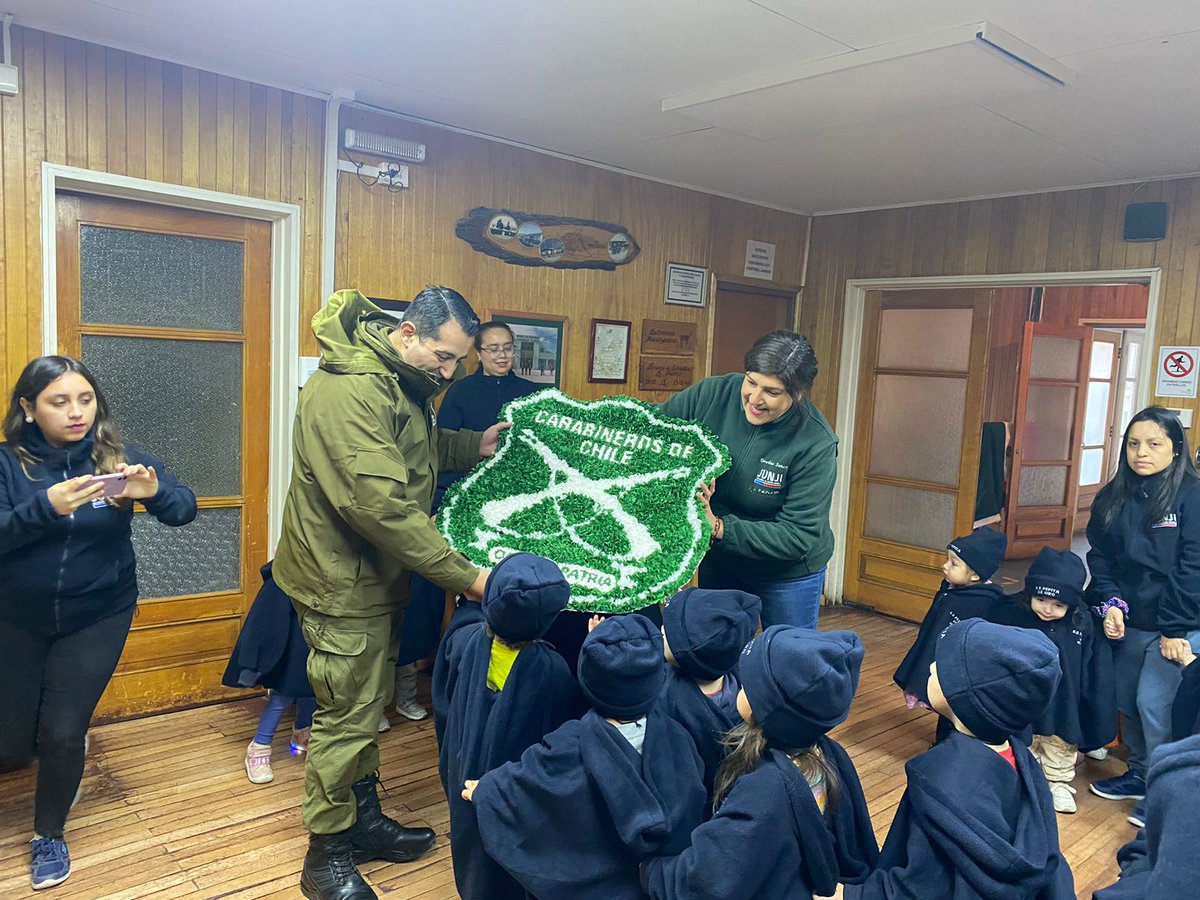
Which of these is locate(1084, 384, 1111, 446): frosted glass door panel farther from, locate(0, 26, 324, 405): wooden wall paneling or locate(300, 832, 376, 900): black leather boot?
locate(300, 832, 376, 900): black leather boot

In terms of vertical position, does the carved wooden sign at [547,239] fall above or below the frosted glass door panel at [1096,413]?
above

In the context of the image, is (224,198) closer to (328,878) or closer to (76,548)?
(76,548)

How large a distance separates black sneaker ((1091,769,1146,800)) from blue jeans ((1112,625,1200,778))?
0.04 meters

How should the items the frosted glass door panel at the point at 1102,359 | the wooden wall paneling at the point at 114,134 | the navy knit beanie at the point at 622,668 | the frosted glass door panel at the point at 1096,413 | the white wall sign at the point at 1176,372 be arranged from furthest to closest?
1. the frosted glass door panel at the point at 1096,413
2. the frosted glass door panel at the point at 1102,359
3. the white wall sign at the point at 1176,372
4. the wooden wall paneling at the point at 114,134
5. the navy knit beanie at the point at 622,668

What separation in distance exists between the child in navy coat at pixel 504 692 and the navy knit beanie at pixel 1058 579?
2.03 metres

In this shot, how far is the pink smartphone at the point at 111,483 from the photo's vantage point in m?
2.15

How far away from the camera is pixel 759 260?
201 inches

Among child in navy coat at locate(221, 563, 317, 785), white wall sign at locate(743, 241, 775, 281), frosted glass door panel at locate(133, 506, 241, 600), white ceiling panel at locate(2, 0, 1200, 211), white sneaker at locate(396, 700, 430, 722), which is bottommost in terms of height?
white sneaker at locate(396, 700, 430, 722)

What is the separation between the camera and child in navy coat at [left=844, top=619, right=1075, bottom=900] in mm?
1333

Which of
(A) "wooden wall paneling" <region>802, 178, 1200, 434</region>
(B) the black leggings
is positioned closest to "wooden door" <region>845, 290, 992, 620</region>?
(A) "wooden wall paneling" <region>802, 178, 1200, 434</region>

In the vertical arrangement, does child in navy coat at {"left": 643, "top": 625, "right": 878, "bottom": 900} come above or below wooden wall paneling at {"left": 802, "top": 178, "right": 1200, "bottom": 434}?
below

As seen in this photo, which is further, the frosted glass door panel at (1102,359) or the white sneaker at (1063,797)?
the frosted glass door panel at (1102,359)

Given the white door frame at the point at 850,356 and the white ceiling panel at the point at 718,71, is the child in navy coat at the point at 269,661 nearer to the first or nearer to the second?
the white ceiling panel at the point at 718,71

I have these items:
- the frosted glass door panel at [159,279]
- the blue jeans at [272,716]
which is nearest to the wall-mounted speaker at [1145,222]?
the frosted glass door panel at [159,279]
